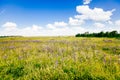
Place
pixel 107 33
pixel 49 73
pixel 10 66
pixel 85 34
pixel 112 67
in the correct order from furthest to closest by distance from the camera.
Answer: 1. pixel 85 34
2. pixel 107 33
3. pixel 10 66
4. pixel 112 67
5. pixel 49 73

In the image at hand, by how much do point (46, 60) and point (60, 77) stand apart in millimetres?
1750

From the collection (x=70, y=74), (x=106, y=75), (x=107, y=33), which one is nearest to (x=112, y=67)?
(x=106, y=75)

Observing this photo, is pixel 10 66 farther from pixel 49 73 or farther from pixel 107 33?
pixel 107 33

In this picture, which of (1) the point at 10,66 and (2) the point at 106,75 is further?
(1) the point at 10,66

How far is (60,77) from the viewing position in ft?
14.5

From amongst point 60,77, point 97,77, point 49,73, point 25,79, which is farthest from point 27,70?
point 97,77

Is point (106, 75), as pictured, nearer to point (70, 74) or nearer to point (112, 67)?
point (112, 67)

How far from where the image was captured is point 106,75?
4.30 metres

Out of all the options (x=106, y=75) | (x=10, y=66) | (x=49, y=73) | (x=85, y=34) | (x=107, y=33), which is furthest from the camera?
(x=85, y=34)

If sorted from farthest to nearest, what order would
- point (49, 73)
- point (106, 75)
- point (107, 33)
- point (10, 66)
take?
point (107, 33) → point (10, 66) → point (49, 73) → point (106, 75)

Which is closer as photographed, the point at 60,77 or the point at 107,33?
the point at 60,77

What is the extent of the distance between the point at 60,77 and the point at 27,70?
1361 mm

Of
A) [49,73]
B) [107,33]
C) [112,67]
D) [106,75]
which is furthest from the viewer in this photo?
[107,33]

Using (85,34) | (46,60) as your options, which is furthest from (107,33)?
(46,60)
